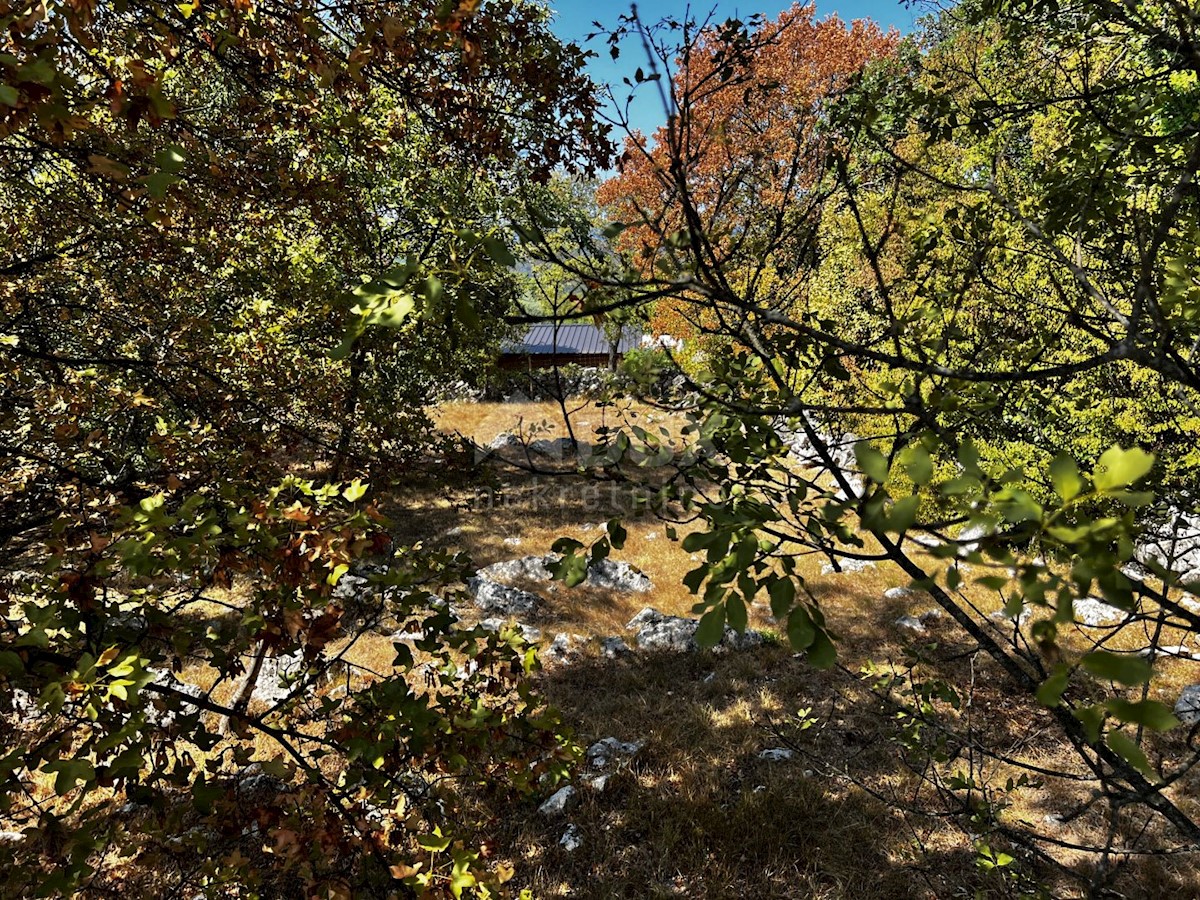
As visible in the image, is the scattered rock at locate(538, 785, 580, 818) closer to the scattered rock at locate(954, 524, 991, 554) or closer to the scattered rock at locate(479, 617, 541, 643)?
the scattered rock at locate(479, 617, 541, 643)

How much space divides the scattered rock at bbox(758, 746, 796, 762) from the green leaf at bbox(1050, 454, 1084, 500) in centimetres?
546

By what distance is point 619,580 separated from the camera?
33.3 feet

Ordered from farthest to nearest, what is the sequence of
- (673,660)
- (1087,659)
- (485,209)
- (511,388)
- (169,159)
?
1. (511,388)
2. (485,209)
3. (673,660)
4. (169,159)
5. (1087,659)

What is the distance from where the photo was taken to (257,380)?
15.1 ft

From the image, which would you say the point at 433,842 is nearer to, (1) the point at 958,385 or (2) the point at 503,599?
(1) the point at 958,385

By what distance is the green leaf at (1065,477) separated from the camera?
0.85m

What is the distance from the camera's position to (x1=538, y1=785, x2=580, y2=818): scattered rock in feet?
16.3

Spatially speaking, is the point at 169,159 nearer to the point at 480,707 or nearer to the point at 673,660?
the point at 480,707

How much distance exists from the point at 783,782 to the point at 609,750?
1560 millimetres

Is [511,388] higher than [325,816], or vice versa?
[511,388]

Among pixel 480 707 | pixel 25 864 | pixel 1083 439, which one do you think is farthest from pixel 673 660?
pixel 25 864

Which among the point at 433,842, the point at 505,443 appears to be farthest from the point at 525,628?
the point at 505,443

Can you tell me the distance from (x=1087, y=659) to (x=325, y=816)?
230cm

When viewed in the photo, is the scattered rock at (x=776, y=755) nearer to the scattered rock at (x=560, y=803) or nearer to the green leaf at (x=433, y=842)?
the scattered rock at (x=560, y=803)
